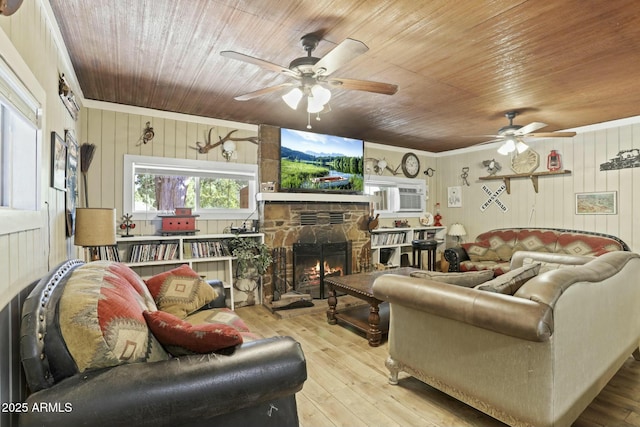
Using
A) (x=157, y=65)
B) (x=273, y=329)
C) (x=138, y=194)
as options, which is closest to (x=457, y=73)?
(x=157, y=65)

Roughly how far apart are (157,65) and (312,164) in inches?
96.6

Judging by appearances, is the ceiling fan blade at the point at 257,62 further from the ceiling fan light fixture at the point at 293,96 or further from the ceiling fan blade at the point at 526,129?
the ceiling fan blade at the point at 526,129

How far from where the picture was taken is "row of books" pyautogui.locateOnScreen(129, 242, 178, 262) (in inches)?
144

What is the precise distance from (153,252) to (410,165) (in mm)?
4637

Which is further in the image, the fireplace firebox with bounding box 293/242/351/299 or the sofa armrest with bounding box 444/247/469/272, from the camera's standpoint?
the sofa armrest with bounding box 444/247/469/272

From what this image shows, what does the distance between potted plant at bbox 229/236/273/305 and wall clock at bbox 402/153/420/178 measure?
10.5 feet

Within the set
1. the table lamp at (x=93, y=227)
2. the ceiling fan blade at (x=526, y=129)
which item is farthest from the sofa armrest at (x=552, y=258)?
the table lamp at (x=93, y=227)

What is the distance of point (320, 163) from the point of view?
4891mm

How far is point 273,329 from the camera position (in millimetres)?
3545

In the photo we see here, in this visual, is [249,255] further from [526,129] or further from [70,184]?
[526,129]

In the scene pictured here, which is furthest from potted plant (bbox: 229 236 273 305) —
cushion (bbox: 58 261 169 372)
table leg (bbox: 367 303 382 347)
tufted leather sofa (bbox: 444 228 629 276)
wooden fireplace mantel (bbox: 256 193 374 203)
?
tufted leather sofa (bbox: 444 228 629 276)

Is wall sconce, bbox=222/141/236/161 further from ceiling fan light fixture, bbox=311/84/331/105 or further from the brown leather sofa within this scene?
the brown leather sofa

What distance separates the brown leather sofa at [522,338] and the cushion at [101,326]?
1480 mm

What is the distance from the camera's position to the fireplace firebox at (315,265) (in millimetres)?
4680
